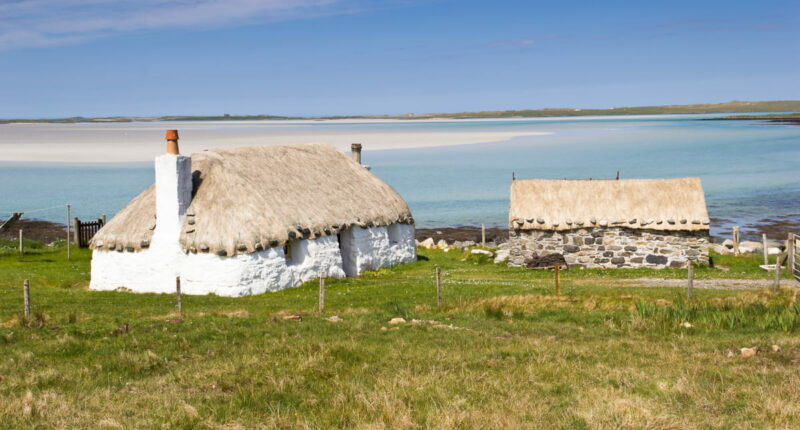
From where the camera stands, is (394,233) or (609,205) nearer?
(609,205)

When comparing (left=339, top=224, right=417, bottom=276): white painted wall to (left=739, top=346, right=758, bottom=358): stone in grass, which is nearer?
(left=739, top=346, right=758, bottom=358): stone in grass

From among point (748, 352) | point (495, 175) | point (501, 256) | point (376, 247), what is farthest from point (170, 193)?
point (495, 175)

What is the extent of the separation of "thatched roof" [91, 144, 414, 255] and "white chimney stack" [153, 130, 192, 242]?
1.20 feet

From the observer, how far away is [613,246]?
32.9 m

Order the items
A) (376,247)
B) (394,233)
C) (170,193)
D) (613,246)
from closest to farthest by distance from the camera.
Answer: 1. (170,193)
2. (613,246)
3. (376,247)
4. (394,233)

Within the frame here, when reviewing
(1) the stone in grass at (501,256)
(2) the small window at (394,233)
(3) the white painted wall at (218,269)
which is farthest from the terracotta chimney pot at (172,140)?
(1) the stone in grass at (501,256)

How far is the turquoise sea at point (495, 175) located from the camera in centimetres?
6444

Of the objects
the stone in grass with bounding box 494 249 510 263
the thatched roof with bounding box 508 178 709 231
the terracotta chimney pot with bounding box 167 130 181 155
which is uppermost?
the terracotta chimney pot with bounding box 167 130 181 155

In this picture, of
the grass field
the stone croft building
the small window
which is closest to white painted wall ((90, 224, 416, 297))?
the grass field

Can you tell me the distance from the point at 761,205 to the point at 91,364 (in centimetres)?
5998

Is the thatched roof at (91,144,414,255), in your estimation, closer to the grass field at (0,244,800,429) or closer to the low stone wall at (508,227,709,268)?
the grass field at (0,244,800,429)

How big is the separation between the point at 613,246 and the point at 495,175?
60.7 meters

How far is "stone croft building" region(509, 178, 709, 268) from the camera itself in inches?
1271

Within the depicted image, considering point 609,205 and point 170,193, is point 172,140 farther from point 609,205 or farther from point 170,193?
point 609,205
